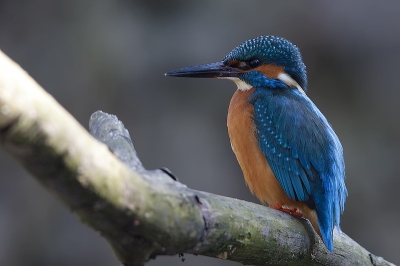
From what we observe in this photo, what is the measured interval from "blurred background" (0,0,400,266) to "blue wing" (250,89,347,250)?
87.6 inches

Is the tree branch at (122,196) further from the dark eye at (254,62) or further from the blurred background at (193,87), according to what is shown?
the blurred background at (193,87)

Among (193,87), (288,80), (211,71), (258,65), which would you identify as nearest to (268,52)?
(258,65)

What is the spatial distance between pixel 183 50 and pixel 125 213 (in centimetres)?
368

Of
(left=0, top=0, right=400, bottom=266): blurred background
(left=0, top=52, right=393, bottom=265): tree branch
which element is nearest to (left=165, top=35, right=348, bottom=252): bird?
(left=0, top=52, right=393, bottom=265): tree branch

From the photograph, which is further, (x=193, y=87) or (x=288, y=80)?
(x=193, y=87)

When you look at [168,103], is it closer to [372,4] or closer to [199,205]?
[372,4]

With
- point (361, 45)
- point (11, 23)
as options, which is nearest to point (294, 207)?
point (361, 45)

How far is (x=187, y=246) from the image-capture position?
1357 millimetres

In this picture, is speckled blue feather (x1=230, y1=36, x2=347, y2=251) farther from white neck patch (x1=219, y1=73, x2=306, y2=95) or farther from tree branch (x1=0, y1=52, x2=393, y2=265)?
tree branch (x1=0, y1=52, x2=393, y2=265)

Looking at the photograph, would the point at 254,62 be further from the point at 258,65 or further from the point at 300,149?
the point at 300,149

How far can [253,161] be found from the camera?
2.49 metres

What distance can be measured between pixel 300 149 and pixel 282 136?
11cm

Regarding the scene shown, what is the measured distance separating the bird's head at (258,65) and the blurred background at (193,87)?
1954mm

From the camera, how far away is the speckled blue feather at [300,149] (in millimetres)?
2266
